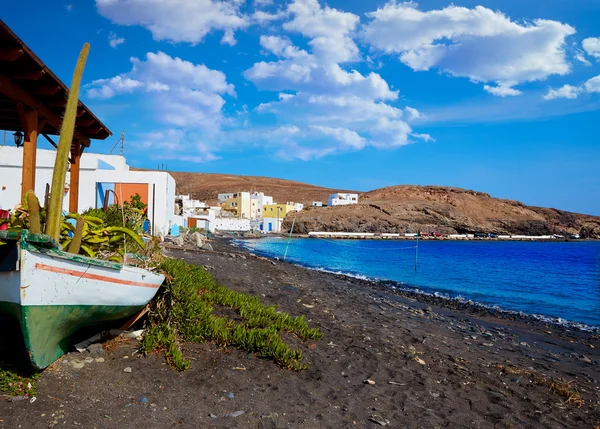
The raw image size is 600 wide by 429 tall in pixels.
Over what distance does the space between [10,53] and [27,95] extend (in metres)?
1.40

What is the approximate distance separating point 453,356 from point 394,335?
1.41 m

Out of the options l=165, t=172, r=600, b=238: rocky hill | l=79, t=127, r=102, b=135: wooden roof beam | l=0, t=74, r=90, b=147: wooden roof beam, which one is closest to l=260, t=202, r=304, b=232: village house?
l=165, t=172, r=600, b=238: rocky hill

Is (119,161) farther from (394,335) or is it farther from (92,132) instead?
(394,335)

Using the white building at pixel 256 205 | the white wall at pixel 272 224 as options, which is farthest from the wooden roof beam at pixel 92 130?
Result: the white building at pixel 256 205

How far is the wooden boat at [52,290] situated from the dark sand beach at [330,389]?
0.56m

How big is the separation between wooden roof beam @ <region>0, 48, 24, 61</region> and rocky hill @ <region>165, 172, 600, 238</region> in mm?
98620

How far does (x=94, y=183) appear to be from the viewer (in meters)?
22.9

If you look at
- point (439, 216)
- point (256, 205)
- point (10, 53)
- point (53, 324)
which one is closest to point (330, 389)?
point (53, 324)

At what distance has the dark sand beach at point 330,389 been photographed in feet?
14.6

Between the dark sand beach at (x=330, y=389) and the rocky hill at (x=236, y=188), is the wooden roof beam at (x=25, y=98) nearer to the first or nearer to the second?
the dark sand beach at (x=330, y=389)

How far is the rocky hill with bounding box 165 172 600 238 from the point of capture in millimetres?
112688

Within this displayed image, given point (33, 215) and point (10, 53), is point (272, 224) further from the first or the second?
point (33, 215)

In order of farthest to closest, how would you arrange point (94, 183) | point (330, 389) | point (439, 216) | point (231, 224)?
point (439, 216) < point (231, 224) < point (94, 183) < point (330, 389)

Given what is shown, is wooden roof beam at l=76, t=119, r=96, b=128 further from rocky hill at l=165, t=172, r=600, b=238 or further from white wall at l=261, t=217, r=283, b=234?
rocky hill at l=165, t=172, r=600, b=238
